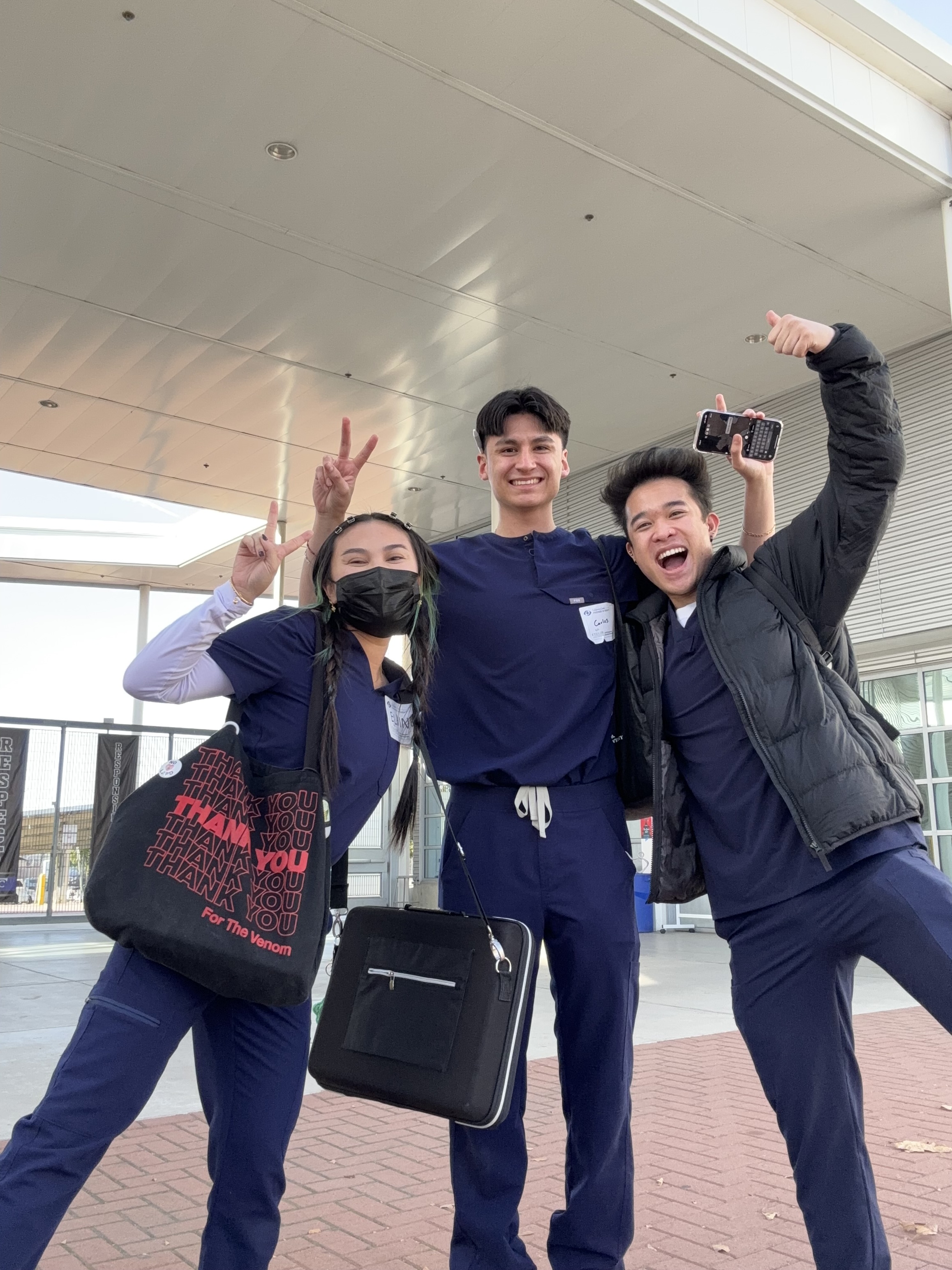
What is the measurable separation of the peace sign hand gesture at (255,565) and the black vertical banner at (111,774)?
15.2 metres

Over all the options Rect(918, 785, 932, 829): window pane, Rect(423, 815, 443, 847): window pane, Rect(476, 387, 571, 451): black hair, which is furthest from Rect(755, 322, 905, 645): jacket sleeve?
Rect(423, 815, 443, 847): window pane

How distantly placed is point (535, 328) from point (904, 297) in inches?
138

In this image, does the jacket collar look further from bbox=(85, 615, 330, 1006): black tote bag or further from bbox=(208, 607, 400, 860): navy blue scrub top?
bbox=(85, 615, 330, 1006): black tote bag

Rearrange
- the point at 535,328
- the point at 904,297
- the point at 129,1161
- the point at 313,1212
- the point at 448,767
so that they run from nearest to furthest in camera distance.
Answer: the point at 448,767
the point at 313,1212
the point at 129,1161
the point at 904,297
the point at 535,328

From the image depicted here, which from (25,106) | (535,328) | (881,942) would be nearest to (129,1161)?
Answer: (881,942)

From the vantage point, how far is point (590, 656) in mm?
2664

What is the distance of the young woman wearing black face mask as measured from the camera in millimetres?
1840

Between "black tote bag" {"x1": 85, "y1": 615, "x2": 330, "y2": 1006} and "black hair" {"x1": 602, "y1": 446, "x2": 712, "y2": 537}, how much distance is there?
A: 1.14m

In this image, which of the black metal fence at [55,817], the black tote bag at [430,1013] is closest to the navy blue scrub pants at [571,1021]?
the black tote bag at [430,1013]

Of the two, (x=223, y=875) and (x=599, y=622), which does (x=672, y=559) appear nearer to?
(x=599, y=622)

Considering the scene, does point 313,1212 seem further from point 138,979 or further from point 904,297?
point 904,297

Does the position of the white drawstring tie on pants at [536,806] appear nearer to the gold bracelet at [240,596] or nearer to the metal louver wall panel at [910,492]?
the gold bracelet at [240,596]

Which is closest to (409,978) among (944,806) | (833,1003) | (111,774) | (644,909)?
(833,1003)

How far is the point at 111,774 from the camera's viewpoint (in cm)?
1702
